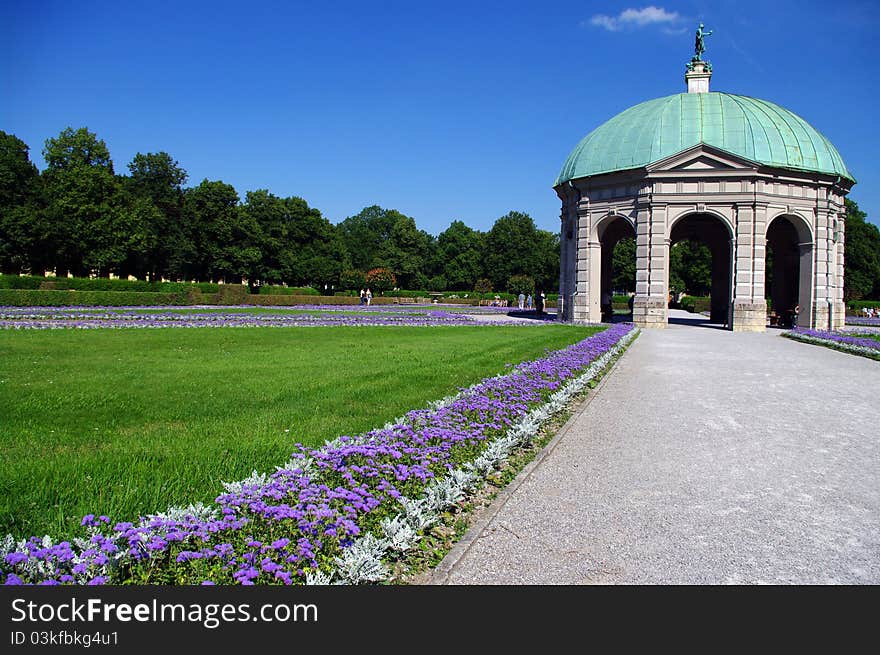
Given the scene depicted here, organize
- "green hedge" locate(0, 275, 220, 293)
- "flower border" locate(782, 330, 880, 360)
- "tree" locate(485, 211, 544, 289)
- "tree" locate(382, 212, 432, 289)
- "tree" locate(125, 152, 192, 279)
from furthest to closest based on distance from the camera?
"tree" locate(382, 212, 432, 289), "tree" locate(485, 211, 544, 289), "tree" locate(125, 152, 192, 279), "green hedge" locate(0, 275, 220, 293), "flower border" locate(782, 330, 880, 360)

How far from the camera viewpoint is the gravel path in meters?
4.39

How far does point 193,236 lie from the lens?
79.6m

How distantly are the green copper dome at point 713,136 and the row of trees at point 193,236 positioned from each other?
160ft

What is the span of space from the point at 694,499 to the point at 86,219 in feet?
223

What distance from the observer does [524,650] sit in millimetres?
3279

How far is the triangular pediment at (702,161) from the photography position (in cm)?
3278

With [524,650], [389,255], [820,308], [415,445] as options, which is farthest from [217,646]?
[389,255]

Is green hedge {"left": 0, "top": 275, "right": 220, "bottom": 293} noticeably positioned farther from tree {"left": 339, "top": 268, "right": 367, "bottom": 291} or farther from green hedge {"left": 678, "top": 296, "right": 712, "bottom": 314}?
green hedge {"left": 678, "top": 296, "right": 712, "bottom": 314}

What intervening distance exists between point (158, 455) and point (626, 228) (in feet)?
126

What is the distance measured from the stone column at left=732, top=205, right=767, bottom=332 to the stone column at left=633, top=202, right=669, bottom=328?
3599 millimetres

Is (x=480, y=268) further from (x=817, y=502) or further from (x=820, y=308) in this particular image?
(x=817, y=502)

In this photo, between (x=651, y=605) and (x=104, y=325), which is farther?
(x=104, y=325)

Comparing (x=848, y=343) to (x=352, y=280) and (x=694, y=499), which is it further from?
(x=352, y=280)

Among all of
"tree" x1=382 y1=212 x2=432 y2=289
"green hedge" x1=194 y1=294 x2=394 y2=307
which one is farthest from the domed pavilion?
"tree" x1=382 y1=212 x2=432 y2=289
